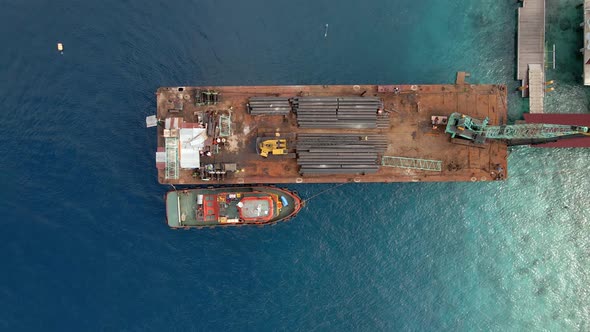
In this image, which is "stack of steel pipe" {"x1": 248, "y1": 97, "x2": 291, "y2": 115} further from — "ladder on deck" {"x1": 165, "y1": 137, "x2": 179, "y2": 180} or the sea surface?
"ladder on deck" {"x1": 165, "y1": 137, "x2": 179, "y2": 180}

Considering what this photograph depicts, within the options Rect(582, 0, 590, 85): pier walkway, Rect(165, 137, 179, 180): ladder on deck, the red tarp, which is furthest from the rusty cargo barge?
Rect(582, 0, 590, 85): pier walkway

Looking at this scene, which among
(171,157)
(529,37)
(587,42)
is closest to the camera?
(171,157)

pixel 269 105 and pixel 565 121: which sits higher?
pixel 269 105

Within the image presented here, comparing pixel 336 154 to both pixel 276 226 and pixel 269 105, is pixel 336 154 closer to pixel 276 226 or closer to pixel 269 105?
pixel 269 105

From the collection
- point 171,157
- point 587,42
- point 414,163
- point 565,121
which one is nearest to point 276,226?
point 171,157

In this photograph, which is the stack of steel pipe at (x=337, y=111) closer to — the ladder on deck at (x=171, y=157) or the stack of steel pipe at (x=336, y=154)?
the stack of steel pipe at (x=336, y=154)
